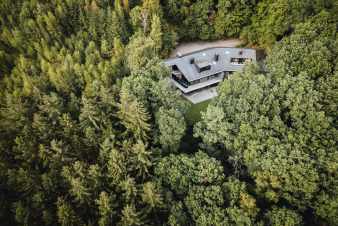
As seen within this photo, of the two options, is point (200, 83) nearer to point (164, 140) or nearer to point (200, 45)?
point (200, 45)

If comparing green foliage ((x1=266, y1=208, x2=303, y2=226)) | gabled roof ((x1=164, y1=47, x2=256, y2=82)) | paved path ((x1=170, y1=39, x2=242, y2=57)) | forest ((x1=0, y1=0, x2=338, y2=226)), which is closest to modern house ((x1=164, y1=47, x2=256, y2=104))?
gabled roof ((x1=164, y1=47, x2=256, y2=82))

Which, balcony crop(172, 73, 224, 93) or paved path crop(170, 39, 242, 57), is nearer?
balcony crop(172, 73, 224, 93)

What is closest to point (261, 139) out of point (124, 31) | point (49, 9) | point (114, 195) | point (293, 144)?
point (293, 144)

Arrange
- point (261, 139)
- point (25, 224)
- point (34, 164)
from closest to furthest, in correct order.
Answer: point (25, 224) → point (261, 139) → point (34, 164)

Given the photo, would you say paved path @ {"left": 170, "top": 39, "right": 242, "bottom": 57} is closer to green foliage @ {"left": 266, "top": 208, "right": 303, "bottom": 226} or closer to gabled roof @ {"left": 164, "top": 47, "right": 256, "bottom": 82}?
gabled roof @ {"left": 164, "top": 47, "right": 256, "bottom": 82}

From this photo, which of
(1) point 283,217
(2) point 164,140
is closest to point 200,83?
(2) point 164,140

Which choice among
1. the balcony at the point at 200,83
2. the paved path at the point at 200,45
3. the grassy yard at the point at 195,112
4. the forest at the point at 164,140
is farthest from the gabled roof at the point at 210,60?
the forest at the point at 164,140

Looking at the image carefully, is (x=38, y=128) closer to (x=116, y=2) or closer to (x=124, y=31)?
(x=124, y=31)
